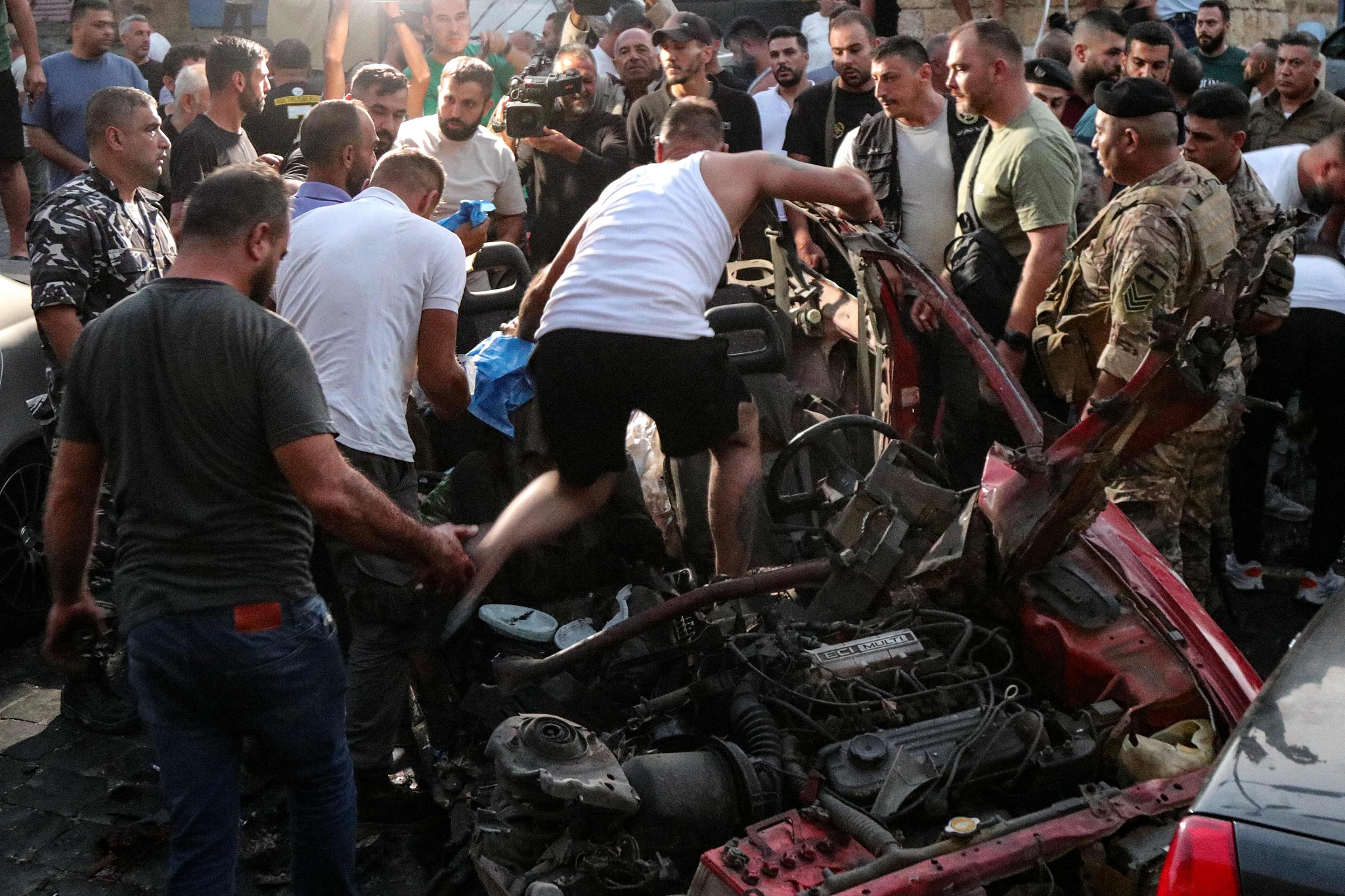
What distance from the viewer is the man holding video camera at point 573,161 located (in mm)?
8242

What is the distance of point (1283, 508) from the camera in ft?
23.8

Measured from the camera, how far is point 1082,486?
3.86 meters

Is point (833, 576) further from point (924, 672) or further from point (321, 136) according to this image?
point (321, 136)

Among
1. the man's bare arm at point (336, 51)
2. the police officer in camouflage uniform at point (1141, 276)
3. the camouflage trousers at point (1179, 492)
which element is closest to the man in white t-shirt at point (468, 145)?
the man's bare arm at point (336, 51)

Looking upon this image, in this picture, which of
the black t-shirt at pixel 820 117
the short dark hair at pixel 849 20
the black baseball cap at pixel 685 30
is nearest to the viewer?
the short dark hair at pixel 849 20

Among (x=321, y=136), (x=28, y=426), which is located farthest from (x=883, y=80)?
(x=28, y=426)

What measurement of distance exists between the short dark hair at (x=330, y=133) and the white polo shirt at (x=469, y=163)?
8.32ft

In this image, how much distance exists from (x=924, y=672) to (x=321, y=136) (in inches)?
117

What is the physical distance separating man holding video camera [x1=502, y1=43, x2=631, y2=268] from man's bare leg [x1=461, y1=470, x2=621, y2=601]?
12.2 ft

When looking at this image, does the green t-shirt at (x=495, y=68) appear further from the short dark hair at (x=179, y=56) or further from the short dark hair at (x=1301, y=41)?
the short dark hair at (x=1301, y=41)

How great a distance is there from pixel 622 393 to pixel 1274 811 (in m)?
2.68

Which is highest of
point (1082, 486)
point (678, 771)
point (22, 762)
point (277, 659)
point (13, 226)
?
point (1082, 486)

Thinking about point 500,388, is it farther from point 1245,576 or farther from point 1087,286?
point 1245,576

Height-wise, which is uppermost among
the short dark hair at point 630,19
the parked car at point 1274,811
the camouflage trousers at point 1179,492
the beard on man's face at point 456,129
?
the short dark hair at point 630,19
